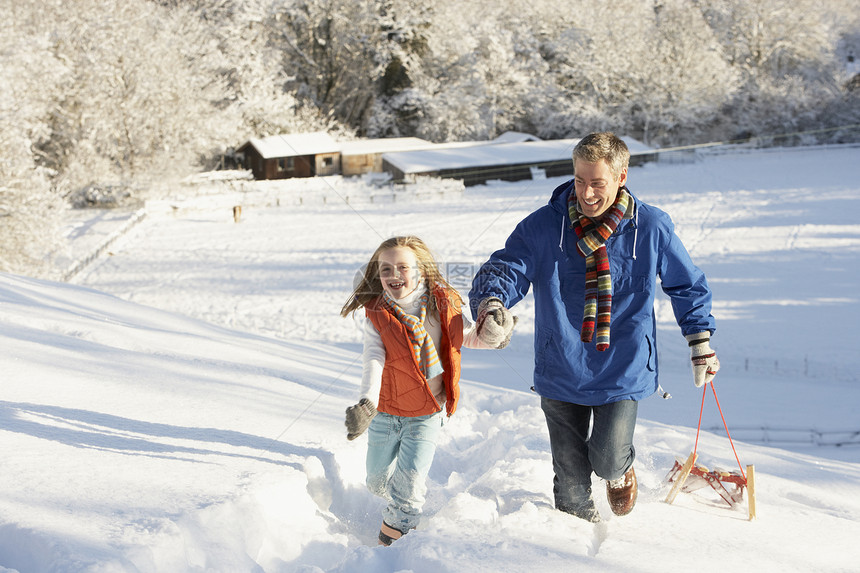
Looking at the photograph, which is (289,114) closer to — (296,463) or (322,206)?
(322,206)

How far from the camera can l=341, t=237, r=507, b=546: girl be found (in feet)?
9.86

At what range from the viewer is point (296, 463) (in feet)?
11.3

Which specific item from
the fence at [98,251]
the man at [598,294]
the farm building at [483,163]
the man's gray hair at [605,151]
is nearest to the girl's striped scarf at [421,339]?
the man at [598,294]

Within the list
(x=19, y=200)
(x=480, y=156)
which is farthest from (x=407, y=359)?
(x=480, y=156)

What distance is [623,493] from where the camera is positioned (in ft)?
10.2

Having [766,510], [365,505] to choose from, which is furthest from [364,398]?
[766,510]

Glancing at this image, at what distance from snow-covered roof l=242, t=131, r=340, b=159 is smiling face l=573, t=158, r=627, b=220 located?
30.0 metres

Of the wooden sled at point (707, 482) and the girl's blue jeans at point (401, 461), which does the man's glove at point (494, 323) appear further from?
the wooden sled at point (707, 482)

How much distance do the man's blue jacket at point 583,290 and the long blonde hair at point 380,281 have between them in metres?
0.26

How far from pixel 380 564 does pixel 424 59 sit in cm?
3973

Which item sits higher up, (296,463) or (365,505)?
(296,463)

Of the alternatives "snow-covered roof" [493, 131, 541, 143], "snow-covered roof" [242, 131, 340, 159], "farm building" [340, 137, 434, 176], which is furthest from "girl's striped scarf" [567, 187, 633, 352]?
"snow-covered roof" [493, 131, 541, 143]

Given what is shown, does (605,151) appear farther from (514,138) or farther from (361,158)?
(514,138)

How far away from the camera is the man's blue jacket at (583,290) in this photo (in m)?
2.82
